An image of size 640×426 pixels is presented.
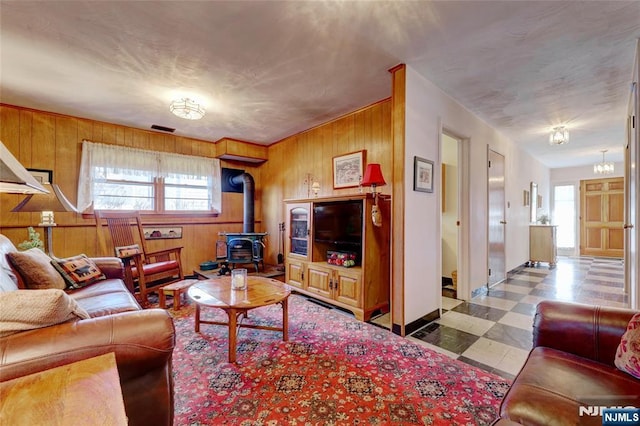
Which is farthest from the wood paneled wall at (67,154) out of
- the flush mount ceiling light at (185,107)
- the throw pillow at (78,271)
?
the flush mount ceiling light at (185,107)

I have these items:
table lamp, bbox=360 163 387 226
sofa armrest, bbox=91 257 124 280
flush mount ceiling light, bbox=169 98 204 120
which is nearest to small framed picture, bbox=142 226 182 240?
sofa armrest, bbox=91 257 124 280

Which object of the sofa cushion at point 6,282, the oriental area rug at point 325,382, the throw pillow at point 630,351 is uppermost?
the sofa cushion at point 6,282

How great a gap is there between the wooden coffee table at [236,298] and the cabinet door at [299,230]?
1.01 m

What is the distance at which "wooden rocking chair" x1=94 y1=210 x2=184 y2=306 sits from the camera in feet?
9.74

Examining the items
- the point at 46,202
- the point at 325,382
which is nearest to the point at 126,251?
the point at 46,202

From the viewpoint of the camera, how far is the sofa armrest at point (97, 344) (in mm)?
912

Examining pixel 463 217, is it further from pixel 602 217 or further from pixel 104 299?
pixel 602 217

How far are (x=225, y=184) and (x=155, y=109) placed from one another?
1.93m

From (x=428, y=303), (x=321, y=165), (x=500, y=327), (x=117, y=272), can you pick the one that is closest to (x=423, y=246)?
(x=428, y=303)

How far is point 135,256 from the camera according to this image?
2.95 m

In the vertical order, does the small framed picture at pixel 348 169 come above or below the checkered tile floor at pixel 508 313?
above

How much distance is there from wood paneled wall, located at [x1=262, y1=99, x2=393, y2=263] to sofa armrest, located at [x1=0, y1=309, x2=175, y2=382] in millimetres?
2364

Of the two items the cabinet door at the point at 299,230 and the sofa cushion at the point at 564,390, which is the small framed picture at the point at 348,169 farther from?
the sofa cushion at the point at 564,390

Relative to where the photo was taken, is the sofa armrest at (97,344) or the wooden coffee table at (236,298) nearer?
the sofa armrest at (97,344)
